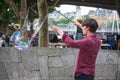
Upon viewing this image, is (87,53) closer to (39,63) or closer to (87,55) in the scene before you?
(87,55)

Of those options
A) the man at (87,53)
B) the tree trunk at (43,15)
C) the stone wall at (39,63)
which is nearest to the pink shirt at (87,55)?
the man at (87,53)

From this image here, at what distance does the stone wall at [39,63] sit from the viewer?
8383 mm

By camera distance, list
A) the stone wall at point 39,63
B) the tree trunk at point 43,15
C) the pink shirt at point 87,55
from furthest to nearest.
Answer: the tree trunk at point 43,15 < the stone wall at point 39,63 < the pink shirt at point 87,55

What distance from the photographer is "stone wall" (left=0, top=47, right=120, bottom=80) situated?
27.5ft

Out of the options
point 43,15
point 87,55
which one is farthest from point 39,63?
point 87,55

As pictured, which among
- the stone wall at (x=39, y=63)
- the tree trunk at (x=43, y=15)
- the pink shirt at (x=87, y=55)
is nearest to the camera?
the pink shirt at (x=87, y=55)

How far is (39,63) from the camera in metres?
8.52

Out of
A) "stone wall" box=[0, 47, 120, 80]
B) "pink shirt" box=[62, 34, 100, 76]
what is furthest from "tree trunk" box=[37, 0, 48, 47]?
"pink shirt" box=[62, 34, 100, 76]

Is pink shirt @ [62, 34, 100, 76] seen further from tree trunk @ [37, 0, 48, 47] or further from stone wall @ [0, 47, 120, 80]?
tree trunk @ [37, 0, 48, 47]

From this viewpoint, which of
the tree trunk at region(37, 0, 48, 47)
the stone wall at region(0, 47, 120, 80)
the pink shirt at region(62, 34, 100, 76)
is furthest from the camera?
the tree trunk at region(37, 0, 48, 47)

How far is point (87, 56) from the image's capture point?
179 inches

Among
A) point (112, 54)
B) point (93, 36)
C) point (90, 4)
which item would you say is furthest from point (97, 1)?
point (93, 36)

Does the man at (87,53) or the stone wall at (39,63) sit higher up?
the man at (87,53)

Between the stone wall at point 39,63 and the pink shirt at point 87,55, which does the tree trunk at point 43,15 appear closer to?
the stone wall at point 39,63
